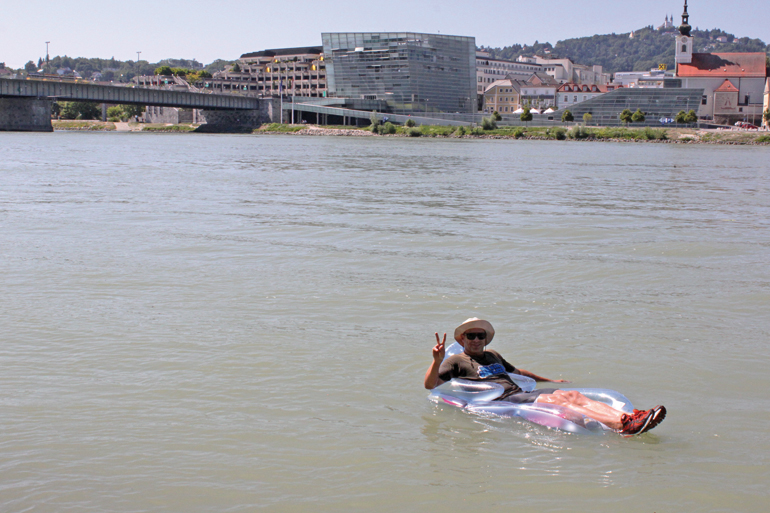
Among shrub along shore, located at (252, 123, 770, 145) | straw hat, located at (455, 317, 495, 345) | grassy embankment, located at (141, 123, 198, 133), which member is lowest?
straw hat, located at (455, 317, 495, 345)

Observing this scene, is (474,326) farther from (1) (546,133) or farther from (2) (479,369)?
(1) (546,133)

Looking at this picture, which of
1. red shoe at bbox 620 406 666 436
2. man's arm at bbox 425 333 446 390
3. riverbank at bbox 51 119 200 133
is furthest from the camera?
riverbank at bbox 51 119 200 133

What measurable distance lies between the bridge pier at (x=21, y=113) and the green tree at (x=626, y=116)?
80.5 m

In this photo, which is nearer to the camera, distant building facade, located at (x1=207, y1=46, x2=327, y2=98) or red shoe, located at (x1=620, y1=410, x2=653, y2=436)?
red shoe, located at (x1=620, y1=410, x2=653, y2=436)

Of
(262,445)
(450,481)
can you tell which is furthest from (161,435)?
(450,481)

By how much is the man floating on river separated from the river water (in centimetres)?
22

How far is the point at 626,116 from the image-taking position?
111 m

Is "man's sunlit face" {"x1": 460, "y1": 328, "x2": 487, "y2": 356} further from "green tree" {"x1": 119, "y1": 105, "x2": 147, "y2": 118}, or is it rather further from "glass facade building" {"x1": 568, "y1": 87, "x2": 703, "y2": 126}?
"green tree" {"x1": 119, "y1": 105, "x2": 147, "y2": 118}

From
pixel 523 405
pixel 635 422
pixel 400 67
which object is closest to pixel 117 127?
pixel 400 67

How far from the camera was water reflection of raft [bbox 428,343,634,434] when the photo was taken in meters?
6.70

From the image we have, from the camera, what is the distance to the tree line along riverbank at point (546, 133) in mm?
91194

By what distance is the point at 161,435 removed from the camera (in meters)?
6.54

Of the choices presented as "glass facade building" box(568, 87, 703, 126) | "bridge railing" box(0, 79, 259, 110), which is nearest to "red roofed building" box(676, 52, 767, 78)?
"glass facade building" box(568, 87, 703, 126)

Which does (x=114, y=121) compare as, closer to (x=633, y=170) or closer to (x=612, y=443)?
(x=633, y=170)
